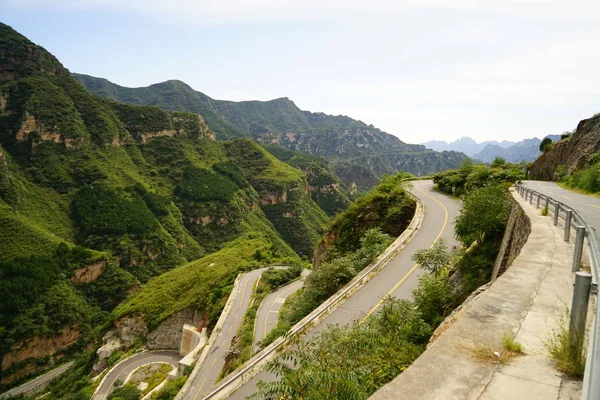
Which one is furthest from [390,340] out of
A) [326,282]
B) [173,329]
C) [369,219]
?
[173,329]

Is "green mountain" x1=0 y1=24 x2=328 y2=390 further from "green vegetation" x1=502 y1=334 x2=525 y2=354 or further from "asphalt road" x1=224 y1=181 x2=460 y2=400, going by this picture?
"green vegetation" x1=502 y1=334 x2=525 y2=354

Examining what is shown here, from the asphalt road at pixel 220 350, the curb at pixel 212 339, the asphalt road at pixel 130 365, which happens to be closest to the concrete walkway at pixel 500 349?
the asphalt road at pixel 220 350

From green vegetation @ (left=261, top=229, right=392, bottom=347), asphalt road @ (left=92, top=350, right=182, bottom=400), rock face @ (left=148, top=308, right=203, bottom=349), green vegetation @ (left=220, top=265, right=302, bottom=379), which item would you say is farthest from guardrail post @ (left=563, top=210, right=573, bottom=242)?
rock face @ (left=148, top=308, right=203, bottom=349)

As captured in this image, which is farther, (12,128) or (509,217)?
(12,128)

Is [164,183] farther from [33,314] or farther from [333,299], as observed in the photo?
[333,299]

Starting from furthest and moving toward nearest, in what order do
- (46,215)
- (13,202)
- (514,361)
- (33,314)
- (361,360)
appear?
(46,215) < (13,202) < (33,314) < (361,360) < (514,361)

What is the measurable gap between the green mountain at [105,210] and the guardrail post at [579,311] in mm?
44163

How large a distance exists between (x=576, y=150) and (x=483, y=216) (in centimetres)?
1729

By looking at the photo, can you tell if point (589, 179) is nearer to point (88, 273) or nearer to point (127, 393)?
point (127, 393)

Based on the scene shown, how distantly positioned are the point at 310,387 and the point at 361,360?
120 centimetres

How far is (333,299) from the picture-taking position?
1295 centimetres

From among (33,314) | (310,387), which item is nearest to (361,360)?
(310,387)

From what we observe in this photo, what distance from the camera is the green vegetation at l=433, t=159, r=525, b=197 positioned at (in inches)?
1018

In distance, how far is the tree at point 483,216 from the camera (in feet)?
35.2
